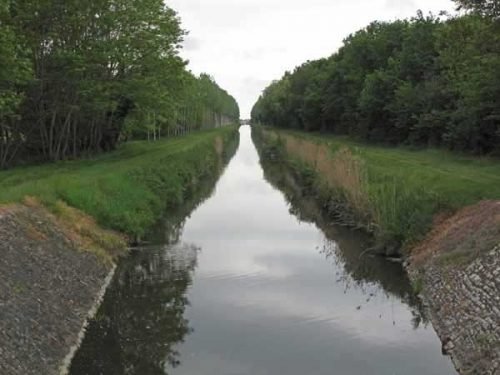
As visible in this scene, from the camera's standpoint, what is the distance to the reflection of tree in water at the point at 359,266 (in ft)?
61.0

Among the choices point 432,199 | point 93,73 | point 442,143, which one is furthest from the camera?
point 442,143

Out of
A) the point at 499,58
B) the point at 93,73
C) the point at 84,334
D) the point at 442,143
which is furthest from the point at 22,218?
the point at 442,143

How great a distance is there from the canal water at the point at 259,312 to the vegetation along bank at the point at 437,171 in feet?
3.01

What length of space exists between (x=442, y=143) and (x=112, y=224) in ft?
92.8

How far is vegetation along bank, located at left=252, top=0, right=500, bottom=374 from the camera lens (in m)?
14.9

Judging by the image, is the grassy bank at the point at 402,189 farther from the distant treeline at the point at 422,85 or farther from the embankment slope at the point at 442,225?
the distant treeline at the point at 422,85

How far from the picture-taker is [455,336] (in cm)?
1388

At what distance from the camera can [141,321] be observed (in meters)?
16.1

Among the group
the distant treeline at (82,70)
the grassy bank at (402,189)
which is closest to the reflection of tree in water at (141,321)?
the grassy bank at (402,189)

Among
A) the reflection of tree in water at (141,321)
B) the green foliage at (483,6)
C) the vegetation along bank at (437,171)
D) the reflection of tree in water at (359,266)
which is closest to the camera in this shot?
the reflection of tree in water at (141,321)

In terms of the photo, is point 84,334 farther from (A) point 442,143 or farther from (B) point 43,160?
(A) point 442,143

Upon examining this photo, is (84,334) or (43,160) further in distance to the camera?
(43,160)

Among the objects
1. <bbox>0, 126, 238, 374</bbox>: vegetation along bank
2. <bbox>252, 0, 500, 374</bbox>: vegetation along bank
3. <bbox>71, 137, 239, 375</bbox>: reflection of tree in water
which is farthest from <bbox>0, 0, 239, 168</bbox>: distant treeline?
<bbox>252, 0, 500, 374</bbox>: vegetation along bank

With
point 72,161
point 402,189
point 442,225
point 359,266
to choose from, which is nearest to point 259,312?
point 359,266
